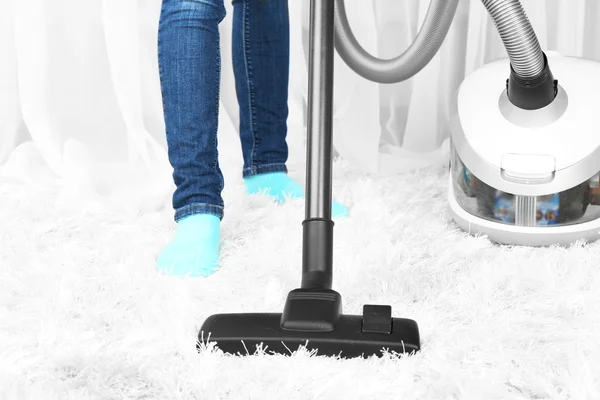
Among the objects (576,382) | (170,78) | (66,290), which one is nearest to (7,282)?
(66,290)

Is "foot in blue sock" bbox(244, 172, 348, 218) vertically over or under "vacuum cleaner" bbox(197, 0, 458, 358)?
under

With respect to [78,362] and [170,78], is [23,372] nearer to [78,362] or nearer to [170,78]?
[78,362]

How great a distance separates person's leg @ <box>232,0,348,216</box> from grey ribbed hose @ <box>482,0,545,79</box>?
15.3 inches

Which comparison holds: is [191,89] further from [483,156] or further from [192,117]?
[483,156]

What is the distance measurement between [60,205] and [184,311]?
22.3 inches

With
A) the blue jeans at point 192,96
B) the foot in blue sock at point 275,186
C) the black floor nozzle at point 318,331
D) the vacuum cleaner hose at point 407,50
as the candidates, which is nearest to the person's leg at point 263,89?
the foot in blue sock at point 275,186

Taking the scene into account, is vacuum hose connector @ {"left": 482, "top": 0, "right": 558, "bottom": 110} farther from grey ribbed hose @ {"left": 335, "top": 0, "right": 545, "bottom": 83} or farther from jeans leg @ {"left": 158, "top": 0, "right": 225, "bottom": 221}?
jeans leg @ {"left": 158, "top": 0, "right": 225, "bottom": 221}

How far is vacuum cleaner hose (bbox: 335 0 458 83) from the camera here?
120 centimetres

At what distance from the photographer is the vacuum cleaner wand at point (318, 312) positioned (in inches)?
27.8

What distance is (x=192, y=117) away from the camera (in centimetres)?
100

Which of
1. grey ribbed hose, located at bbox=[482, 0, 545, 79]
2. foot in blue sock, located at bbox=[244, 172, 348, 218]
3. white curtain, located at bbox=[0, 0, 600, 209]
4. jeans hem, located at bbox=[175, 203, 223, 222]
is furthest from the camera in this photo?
white curtain, located at bbox=[0, 0, 600, 209]

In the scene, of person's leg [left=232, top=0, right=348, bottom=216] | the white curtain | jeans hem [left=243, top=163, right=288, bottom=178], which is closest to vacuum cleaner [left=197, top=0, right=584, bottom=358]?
person's leg [left=232, top=0, right=348, bottom=216]

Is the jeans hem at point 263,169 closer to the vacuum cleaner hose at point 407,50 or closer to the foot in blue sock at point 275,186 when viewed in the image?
the foot in blue sock at point 275,186

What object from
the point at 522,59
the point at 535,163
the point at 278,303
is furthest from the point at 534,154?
the point at 278,303
